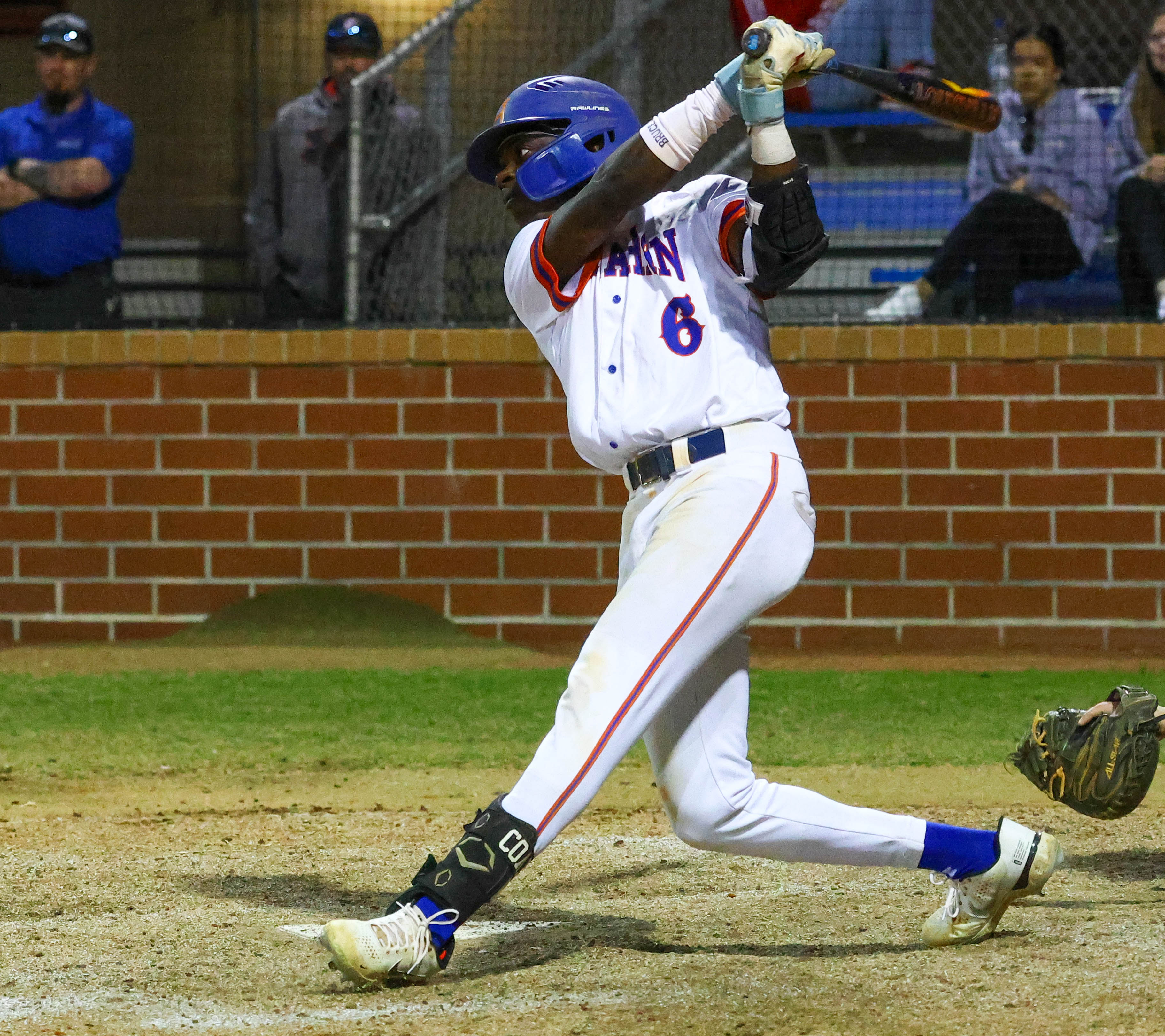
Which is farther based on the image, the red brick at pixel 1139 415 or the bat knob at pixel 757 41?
the red brick at pixel 1139 415

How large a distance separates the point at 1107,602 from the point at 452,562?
3025 mm

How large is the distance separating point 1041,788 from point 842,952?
0.69m

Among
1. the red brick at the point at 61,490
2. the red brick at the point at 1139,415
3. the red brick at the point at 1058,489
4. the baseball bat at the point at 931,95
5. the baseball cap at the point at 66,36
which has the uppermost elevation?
the baseball cap at the point at 66,36

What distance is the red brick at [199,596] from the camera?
774 cm

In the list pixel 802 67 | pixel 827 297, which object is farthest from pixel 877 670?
pixel 802 67

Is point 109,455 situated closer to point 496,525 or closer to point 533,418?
point 496,525

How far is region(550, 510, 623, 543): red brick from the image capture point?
7496 millimetres

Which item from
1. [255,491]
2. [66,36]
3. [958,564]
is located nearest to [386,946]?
[958,564]

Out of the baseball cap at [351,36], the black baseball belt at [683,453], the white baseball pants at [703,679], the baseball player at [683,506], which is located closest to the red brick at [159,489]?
the baseball cap at [351,36]

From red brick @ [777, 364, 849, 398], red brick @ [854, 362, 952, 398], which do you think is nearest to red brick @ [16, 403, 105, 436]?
red brick @ [777, 364, 849, 398]

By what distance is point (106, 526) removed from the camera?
7777mm

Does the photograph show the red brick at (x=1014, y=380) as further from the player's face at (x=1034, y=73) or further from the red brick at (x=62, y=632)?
the red brick at (x=62, y=632)

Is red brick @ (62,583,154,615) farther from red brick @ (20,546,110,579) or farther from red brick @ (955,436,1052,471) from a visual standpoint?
red brick @ (955,436,1052,471)

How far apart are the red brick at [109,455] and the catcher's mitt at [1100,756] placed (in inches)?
207
